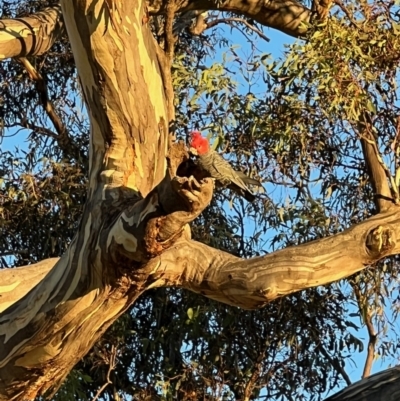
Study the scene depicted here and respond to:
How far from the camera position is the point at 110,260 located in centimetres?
283

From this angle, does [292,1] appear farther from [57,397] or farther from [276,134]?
[57,397]

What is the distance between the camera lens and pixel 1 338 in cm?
314

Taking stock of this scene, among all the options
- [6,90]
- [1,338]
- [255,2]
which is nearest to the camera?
[1,338]

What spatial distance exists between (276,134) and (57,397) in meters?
1.68

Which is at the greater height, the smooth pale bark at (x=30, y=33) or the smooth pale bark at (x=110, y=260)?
the smooth pale bark at (x=30, y=33)

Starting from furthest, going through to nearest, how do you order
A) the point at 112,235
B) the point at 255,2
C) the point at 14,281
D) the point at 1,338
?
the point at 255,2 < the point at 14,281 < the point at 1,338 < the point at 112,235

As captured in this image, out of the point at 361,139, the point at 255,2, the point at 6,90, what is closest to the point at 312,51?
the point at 361,139

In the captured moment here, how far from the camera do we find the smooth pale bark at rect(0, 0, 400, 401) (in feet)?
9.79

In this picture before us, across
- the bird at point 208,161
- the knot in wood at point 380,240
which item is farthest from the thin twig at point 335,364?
the bird at point 208,161

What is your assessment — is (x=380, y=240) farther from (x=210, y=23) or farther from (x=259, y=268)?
(x=210, y=23)

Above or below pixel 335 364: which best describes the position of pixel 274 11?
above

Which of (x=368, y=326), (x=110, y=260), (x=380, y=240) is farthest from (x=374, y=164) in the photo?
(x=110, y=260)

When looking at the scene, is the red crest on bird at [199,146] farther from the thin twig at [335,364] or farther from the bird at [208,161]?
the thin twig at [335,364]

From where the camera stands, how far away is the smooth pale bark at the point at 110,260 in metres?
2.98
